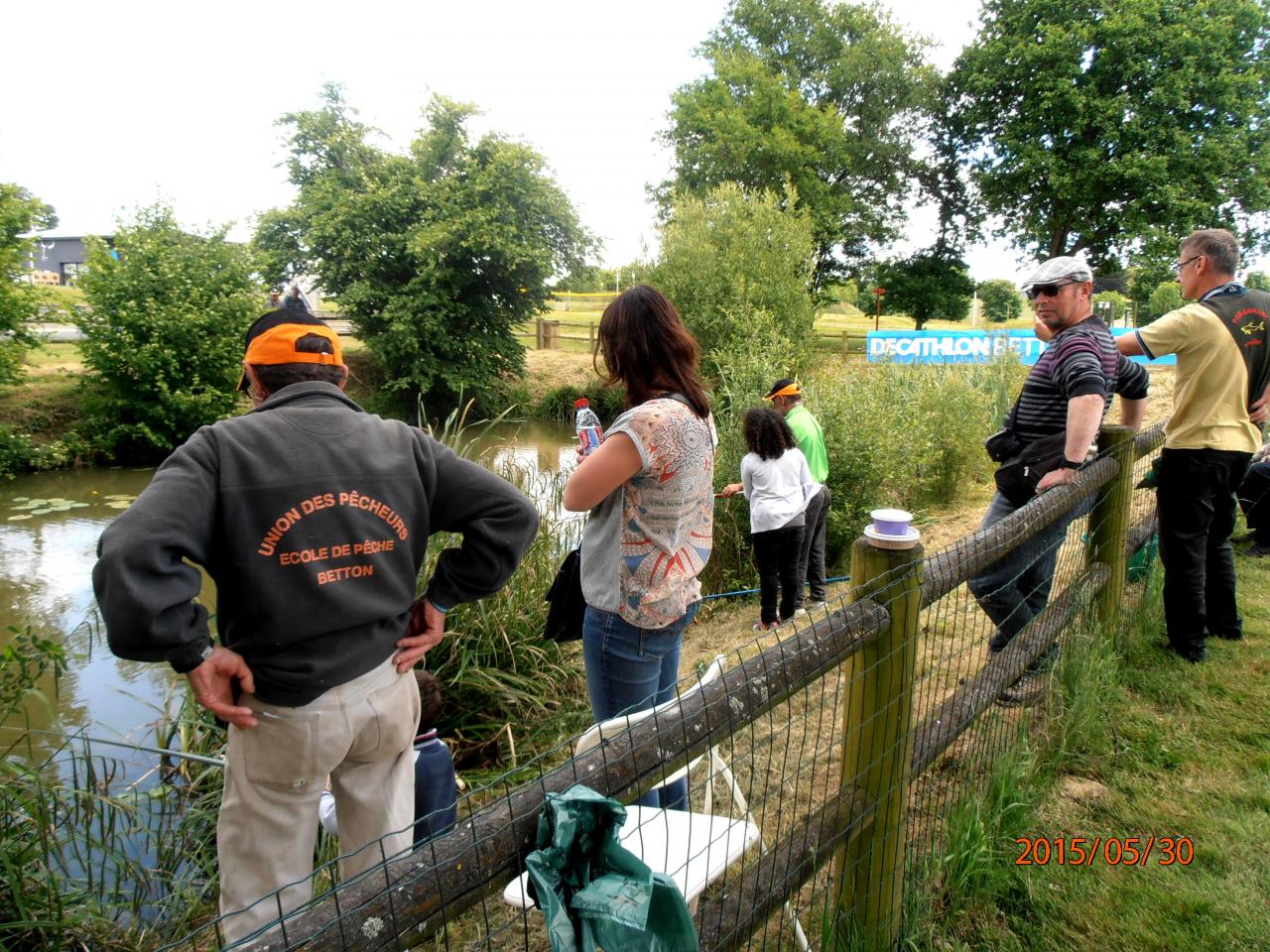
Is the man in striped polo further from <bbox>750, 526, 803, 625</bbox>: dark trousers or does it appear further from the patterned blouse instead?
<bbox>750, 526, 803, 625</bbox>: dark trousers

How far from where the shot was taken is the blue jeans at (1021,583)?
10.2ft

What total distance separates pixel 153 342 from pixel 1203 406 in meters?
18.2

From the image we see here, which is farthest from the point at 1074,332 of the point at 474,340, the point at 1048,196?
the point at 1048,196

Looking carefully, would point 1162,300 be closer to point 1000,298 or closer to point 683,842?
point 1000,298

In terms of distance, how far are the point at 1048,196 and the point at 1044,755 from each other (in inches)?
1147

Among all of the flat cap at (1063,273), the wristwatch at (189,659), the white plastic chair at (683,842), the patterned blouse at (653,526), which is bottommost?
the white plastic chair at (683,842)

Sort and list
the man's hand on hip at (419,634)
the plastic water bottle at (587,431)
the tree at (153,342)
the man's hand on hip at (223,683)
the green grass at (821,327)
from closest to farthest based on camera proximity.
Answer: the man's hand on hip at (223,683)
the man's hand on hip at (419,634)
the plastic water bottle at (587,431)
the tree at (153,342)
the green grass at (821,327)

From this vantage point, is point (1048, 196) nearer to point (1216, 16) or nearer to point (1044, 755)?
point (1216, 16)

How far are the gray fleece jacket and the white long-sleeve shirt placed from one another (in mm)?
3295

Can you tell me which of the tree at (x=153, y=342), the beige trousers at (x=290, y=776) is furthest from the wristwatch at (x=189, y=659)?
the tree at (x=153, y=342)

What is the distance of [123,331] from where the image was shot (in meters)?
16.6

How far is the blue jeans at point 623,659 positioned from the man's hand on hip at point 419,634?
15.9 inches

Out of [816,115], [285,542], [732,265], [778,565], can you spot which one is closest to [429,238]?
[732,265]
